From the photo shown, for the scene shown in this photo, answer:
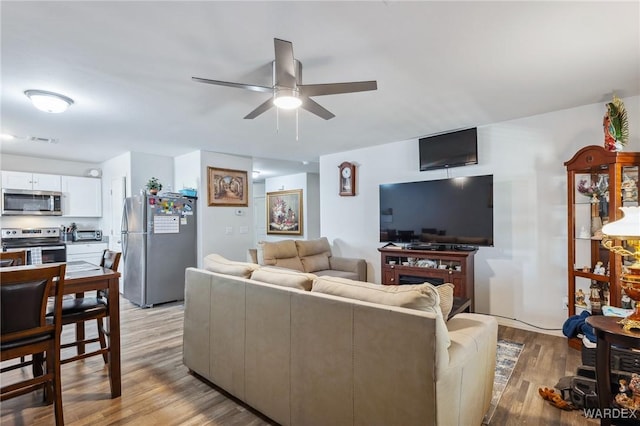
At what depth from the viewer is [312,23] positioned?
1.79 metres

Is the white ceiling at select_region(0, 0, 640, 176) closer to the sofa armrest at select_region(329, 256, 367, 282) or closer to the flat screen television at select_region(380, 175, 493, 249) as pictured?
the flat screen television at select_region(380, 175, 493, 249)

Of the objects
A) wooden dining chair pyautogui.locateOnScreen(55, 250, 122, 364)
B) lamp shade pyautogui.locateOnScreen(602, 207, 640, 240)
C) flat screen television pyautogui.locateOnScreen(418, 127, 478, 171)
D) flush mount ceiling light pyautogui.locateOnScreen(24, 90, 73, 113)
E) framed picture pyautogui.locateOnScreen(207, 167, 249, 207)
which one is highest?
flush mount ceiling light pyautogui.locateOnScreen(24, 90, 73, 113)

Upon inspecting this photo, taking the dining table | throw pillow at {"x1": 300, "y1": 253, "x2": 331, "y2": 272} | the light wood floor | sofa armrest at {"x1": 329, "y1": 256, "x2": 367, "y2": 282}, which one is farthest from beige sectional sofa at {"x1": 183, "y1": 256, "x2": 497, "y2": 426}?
sofa armrest at {"x1": 329, "y1": 256, "x2": 367, "y2": 282}

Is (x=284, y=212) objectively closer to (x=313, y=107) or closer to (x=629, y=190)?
(x=313, y=107)

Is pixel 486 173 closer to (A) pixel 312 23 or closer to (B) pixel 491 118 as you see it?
(B) pixel 491 118

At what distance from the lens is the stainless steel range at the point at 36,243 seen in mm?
4949

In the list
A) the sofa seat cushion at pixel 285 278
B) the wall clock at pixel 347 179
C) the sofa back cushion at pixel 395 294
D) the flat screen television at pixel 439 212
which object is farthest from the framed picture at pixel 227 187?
the sofa back cushion at pixel 395 294

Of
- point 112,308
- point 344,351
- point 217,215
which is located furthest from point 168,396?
point 217,215

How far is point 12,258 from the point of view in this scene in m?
2.52

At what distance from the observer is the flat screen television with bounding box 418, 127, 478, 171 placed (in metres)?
3.91

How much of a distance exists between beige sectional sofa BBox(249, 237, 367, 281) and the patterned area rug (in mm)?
2096

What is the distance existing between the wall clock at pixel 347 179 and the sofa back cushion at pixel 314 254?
0.90m

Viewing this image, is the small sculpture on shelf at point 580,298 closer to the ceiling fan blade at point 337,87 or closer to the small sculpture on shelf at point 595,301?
the small sculpture on shelf at point 595,301

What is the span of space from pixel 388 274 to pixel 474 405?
99.2 inches
